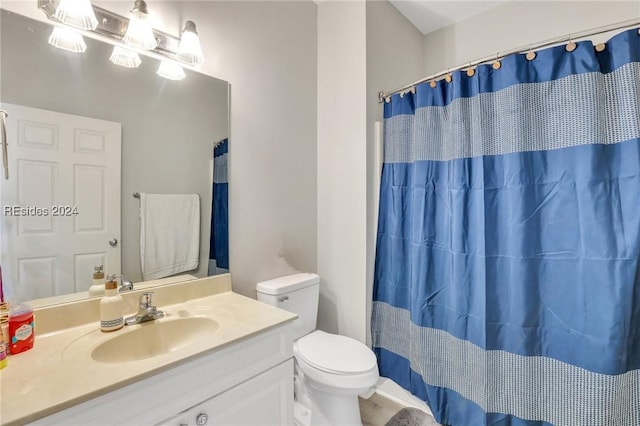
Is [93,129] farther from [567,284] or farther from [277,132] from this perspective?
[567,284]

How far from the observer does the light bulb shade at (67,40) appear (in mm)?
1014

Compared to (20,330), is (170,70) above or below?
above

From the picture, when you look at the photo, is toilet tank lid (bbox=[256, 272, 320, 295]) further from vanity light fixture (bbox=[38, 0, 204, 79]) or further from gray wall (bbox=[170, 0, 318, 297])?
vanity light fixture (bbox=[38, 0, 204, 79])

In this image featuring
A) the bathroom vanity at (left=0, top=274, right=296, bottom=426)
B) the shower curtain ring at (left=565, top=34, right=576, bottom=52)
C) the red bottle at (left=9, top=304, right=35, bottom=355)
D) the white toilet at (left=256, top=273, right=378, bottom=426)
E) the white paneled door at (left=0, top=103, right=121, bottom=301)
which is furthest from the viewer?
the white toilet at (left=256, top=273, right=378, bottom=426)

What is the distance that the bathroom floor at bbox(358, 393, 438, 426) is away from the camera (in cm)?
156

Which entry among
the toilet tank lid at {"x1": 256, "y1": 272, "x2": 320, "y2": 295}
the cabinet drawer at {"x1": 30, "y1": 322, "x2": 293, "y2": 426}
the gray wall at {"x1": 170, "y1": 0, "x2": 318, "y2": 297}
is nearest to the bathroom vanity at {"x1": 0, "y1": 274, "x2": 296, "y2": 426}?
the cabinet drawer at {"x1": 30, "y1": 322, "x2": 293, "y2": 426}

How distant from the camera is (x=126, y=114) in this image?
1.19 m

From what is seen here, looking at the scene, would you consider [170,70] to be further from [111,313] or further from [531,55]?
[531,55]

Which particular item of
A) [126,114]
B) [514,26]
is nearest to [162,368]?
[126,114]

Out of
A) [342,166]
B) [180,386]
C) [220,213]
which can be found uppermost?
[342,166]

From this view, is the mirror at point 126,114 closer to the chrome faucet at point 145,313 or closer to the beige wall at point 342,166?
the chrome faucet at point 145,313

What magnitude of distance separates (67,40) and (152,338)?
3.77ft

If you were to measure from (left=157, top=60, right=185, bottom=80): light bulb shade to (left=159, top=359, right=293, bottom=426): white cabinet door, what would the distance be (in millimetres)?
1328

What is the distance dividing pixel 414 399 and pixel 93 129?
2.12 meters
